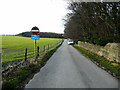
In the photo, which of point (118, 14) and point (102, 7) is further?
point (102, 7)

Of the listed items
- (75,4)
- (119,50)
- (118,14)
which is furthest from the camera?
(75,4)

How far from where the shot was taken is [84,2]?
548 inches

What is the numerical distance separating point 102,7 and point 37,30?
23.5ft

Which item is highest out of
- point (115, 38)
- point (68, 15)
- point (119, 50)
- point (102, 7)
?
point (68, 15)

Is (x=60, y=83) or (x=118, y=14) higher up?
(x=118, y=14)

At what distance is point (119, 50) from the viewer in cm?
752

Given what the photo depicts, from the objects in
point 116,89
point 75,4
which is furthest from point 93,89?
point 75,4

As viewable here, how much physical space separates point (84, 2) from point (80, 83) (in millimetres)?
12745

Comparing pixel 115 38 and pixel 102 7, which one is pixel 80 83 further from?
pixel 102 7

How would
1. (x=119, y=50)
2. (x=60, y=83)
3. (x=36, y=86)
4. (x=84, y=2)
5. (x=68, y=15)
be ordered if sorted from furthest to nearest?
(x=68, y=15) → (x=84, y=2) → (x=119, y=50) → (x=60, y=83) → (x=36, y=86)

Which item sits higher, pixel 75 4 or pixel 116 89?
pixel 75 4

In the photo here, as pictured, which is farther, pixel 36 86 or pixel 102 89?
pixel 36 86

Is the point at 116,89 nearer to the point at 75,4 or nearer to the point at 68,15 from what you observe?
the point at 75,4

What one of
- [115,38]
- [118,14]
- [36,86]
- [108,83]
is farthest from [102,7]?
[36,86]
